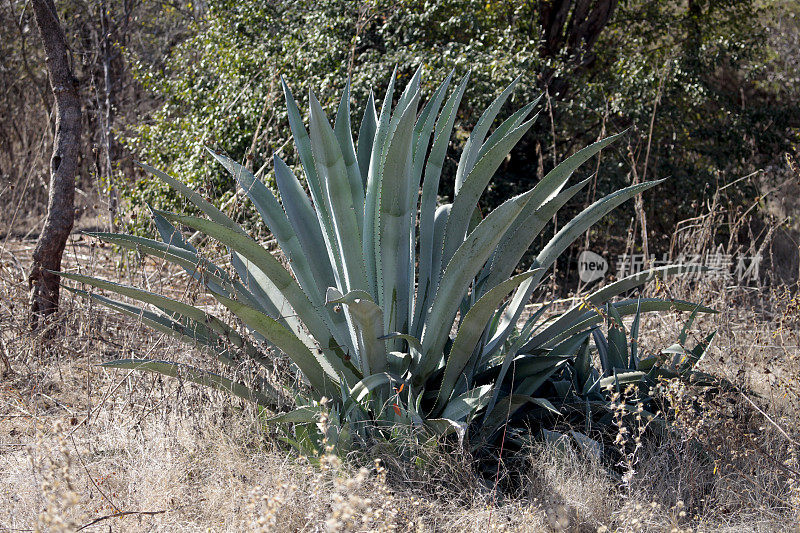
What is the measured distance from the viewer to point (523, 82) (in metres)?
6.34

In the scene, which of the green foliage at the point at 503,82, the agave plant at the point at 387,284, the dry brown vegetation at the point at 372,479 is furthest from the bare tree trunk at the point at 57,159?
the green foliage at the point at 503,82

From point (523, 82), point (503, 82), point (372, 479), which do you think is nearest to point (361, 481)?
point (372, 479)

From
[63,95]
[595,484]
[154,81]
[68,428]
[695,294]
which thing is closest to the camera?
[595,484]

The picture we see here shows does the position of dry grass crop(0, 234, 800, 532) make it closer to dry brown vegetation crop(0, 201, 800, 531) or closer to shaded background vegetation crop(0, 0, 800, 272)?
dry brown vegetation crop(0, 201, 800, 531)

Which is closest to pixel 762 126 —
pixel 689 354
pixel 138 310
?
pixel 689 354

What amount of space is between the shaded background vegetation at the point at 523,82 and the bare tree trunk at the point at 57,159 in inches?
69.3

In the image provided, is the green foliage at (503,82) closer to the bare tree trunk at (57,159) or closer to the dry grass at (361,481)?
the bare tree trunk at (57,159)

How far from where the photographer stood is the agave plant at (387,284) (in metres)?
2.27

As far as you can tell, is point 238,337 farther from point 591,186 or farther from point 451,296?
point 591,186

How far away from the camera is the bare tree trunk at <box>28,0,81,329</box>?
149 inches

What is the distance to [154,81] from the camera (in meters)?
7.91

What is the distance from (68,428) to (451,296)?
164 centimetres

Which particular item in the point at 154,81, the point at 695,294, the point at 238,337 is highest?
the point at 154,81

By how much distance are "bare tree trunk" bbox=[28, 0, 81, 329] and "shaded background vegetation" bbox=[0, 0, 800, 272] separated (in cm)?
176
